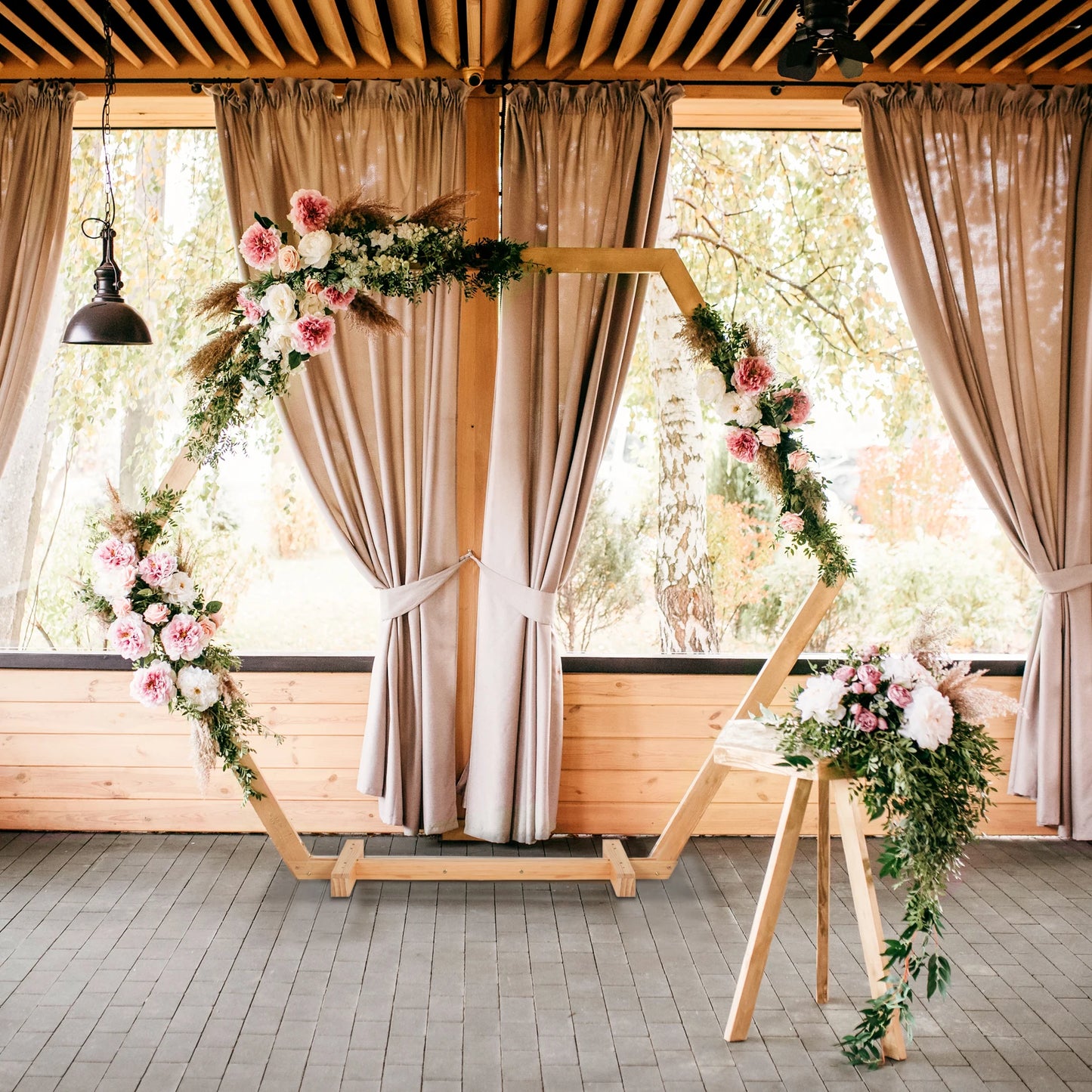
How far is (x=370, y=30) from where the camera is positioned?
12.9 feet

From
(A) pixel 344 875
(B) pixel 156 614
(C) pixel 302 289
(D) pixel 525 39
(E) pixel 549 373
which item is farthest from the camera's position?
(E) pixel 549 373

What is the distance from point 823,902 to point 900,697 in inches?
32.8

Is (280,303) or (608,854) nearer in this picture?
(280,303)

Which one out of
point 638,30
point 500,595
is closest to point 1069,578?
point 500,595

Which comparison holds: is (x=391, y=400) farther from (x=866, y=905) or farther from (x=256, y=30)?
(x=866, y=905)

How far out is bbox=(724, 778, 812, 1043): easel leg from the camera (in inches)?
114

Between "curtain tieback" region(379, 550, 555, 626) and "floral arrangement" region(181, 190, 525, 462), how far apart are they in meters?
0.96

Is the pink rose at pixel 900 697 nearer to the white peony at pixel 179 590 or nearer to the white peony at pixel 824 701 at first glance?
the white peony at pixel 824 701

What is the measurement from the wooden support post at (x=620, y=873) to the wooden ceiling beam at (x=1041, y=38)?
3559 millimetres

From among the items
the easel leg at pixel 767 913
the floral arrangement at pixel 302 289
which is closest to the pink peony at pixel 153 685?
the floral arrangement at pixel 302 289

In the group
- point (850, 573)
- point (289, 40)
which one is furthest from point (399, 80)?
point (850, 573)

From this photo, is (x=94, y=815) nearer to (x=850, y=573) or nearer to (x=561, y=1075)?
(x=561, y=1075)

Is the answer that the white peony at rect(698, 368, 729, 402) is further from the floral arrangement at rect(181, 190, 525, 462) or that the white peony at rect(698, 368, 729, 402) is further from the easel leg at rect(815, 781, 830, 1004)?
the easel leg at rect(815, 781, 830, 1004)

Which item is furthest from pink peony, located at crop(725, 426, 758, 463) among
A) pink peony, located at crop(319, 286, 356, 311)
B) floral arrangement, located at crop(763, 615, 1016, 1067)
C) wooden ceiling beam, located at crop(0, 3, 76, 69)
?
wooden ceiling beam, located at crop(0, 3, 76, 69)
